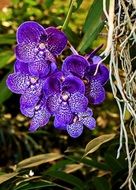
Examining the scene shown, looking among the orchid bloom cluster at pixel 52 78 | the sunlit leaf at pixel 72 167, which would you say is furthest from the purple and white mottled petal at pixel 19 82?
A: the sunlit leaf at pixel 72 167

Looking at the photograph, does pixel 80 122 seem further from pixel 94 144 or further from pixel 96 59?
pixel 94 144

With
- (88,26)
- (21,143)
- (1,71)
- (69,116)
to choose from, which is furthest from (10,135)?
(69,116)

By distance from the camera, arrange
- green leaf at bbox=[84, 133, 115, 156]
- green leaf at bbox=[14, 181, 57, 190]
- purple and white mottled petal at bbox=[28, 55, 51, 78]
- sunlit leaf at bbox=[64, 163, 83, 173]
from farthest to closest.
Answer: sunlit leaf at bbox=[64, 163, 83, 173], green leaf at bbox=[14, 181, 57, 190], green leaf at bbox=[84, 133, 115, 156], purple and white mottled petal at bbox=[28, 55, 51, 78]

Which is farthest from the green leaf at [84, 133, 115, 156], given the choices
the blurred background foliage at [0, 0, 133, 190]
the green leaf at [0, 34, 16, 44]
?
the green leaf at [0, 34, 16, 44]

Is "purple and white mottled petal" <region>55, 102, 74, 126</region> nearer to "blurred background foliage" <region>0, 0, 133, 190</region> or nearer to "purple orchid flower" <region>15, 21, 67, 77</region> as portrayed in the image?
"purple orchid flower" <region>15, 21, 67, 77</region>

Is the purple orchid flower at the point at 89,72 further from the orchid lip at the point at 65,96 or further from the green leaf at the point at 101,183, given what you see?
the green leaf at the point at 101,183

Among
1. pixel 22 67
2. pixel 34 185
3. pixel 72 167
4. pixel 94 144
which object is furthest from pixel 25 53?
pixel 72 167
